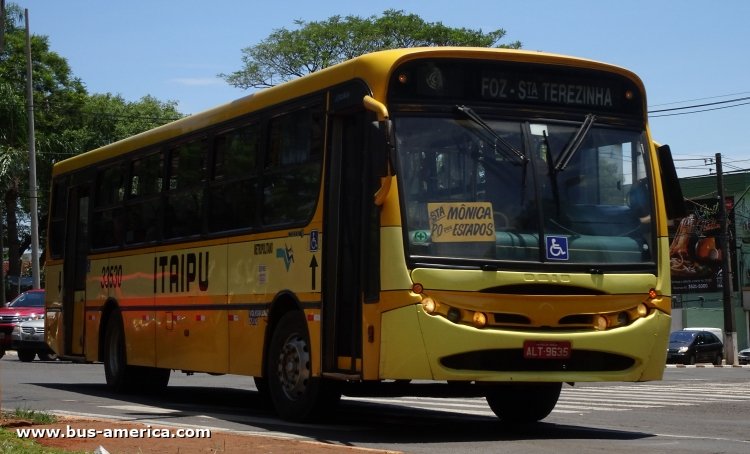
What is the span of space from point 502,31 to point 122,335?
1782 inches

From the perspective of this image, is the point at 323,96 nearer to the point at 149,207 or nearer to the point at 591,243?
the point at 591,243

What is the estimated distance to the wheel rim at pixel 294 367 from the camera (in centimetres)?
1244

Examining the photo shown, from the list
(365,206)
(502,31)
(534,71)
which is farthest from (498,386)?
(502,31)

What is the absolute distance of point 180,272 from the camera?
15617 mm

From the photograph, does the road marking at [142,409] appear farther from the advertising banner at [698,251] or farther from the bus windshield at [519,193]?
the advertising banner at [698,251]

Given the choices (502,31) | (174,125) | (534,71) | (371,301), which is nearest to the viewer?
(371,301)

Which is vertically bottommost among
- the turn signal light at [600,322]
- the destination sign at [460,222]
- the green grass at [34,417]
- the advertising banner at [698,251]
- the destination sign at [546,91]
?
the green grass at [34,417]

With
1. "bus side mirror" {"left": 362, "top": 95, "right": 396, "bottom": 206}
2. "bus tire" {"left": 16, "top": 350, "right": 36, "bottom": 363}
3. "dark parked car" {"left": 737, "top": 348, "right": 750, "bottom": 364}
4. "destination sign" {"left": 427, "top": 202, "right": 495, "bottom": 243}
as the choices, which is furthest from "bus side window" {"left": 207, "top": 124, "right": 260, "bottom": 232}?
"dark parked car" {"left": 737, "top": 348, "right": 750, "bottom": 364}

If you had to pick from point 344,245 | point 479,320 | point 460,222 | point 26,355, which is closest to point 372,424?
point 344,245

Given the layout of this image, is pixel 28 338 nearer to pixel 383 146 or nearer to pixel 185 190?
pixel 185 190

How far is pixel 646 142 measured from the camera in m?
12.2

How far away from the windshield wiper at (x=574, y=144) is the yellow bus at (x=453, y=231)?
0.04 feet

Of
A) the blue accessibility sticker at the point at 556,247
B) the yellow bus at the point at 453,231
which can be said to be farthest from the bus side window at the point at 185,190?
the blue accessibility sticker at the point at 556,247

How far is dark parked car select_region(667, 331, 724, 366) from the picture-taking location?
153ft
